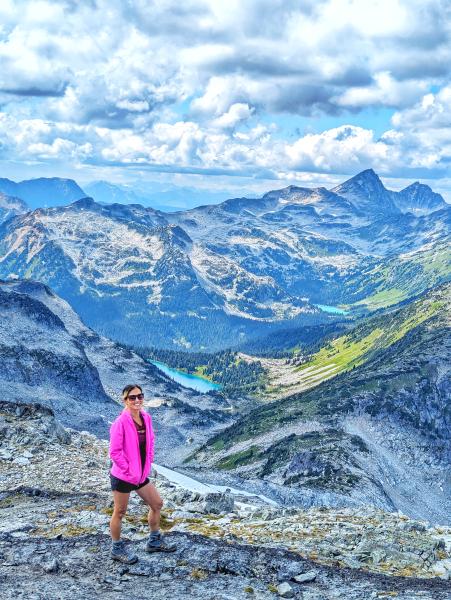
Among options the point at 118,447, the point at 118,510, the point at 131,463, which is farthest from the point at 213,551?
the point at 118,447

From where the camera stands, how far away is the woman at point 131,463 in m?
22.0

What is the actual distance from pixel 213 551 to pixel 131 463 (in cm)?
473

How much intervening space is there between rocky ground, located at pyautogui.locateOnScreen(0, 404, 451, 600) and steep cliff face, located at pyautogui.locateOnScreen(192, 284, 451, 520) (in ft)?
225

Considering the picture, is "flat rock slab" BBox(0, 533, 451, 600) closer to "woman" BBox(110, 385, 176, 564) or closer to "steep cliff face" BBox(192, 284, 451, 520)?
"woman" BBox(110, 385, 176, 564)

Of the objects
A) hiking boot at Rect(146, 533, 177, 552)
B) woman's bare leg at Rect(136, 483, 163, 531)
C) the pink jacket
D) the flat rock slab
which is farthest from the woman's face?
the flat rock slab

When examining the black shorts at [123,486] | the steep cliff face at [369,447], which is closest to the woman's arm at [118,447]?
the black shorts at [123,486]

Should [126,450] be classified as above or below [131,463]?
above

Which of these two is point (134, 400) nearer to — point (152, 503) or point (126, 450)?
point (126, 450)

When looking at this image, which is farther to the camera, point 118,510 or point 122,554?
point 118,510

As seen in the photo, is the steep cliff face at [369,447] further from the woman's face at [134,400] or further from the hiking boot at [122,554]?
the woman's face at [134,400]

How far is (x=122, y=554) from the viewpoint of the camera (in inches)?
878

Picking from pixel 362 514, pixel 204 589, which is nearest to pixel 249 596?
pixel 204 589

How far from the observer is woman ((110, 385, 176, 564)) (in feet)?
72.0

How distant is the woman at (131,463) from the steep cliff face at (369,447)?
7855cm
